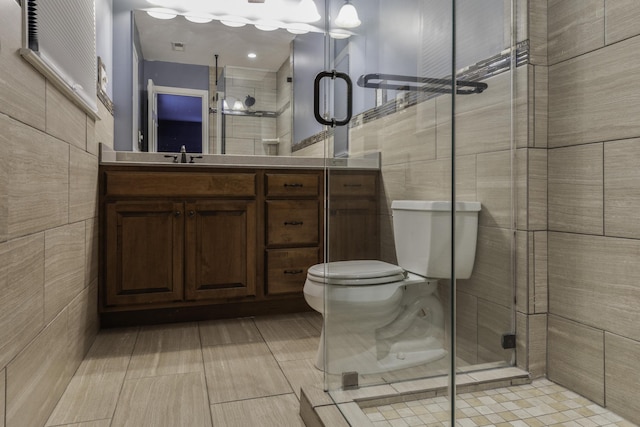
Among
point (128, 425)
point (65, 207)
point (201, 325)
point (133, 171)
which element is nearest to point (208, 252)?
point (201, 325)

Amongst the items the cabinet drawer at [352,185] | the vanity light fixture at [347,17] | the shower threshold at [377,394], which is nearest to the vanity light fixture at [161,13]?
the vanity light fixture at [347,17]

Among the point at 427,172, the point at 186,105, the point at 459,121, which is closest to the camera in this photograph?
the point at 427,172

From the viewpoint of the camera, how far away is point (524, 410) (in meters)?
1.41

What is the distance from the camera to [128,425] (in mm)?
1377

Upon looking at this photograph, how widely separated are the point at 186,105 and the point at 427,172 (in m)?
2.29

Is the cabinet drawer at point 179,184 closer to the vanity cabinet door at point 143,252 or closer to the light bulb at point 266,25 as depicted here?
the vanity cabinet door at point 143,252

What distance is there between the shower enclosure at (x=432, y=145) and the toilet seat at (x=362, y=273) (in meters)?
0.02

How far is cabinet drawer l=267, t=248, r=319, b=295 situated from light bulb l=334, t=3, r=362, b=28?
4.73ft

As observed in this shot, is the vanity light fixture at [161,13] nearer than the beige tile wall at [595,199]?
No

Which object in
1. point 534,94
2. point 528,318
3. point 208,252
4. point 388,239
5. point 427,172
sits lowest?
point 528,318

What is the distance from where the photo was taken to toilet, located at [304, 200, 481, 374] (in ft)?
3.48

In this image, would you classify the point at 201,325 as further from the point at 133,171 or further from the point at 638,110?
the point at 638,110

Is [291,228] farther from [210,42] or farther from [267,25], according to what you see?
[267,25]

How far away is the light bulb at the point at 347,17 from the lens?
1.39 m
